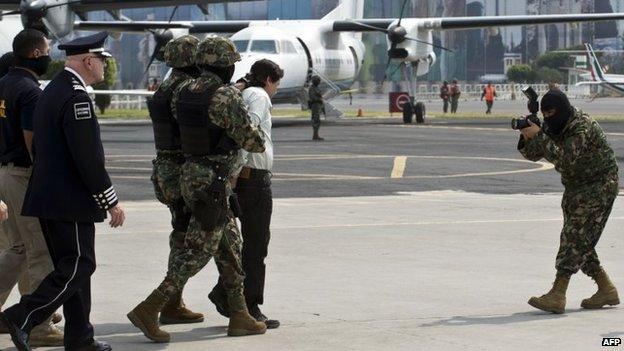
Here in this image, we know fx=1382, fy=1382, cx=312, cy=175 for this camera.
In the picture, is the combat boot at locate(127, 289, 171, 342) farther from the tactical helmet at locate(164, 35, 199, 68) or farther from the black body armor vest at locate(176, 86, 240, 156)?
the tactical helmet at locate(164, 35, 199, 68)

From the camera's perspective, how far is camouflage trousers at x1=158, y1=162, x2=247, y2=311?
8578 millimetres

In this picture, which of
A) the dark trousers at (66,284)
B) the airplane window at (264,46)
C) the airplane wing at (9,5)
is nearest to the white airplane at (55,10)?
the airplane wing at (9,5)

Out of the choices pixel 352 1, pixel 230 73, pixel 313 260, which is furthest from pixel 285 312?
pixel 352 1

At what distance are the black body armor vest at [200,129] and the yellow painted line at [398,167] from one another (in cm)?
1463

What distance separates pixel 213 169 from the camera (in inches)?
339

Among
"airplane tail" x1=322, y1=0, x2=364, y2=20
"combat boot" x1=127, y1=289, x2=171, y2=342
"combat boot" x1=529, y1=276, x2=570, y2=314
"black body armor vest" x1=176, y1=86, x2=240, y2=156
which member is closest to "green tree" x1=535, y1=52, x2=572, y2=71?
"airplane tail" x1=322, y1=0, x2=364, y2=20

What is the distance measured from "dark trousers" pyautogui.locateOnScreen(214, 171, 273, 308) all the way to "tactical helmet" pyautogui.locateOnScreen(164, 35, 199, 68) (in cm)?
89

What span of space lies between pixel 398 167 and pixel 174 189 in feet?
54.4

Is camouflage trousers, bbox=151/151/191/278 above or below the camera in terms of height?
below

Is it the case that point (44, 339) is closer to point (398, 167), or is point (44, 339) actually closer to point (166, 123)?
point (166, 123)

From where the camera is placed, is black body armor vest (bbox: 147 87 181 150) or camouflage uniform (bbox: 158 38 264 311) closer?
camouflage uniform (bbox: 158 38 264 311)

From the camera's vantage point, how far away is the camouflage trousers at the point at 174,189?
8938 mm

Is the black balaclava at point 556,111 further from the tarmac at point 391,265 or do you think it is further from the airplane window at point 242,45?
the airplane window at point 242,45

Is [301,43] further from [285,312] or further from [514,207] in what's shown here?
[285,312]
